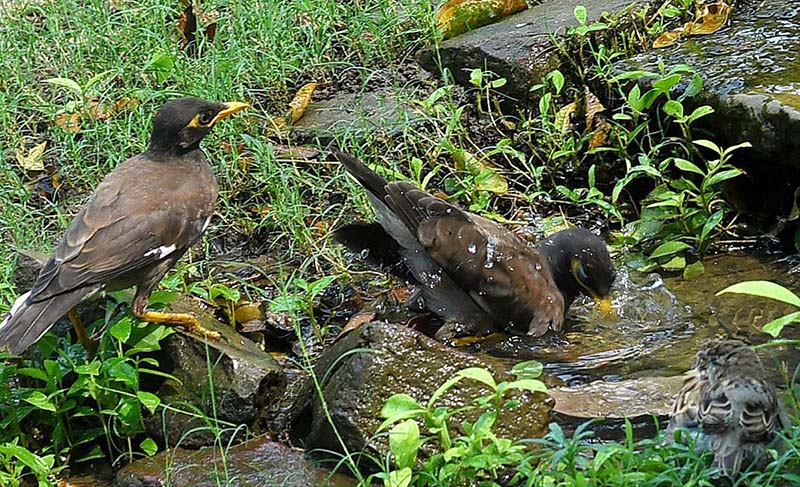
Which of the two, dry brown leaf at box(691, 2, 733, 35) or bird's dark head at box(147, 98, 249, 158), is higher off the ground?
bird's dark head at box(147, 98, 249, 158)

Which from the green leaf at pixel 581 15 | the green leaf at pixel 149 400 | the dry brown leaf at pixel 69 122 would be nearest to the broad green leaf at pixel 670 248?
the green leaf at pixel 581 15

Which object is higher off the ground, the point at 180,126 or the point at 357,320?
the point at 180,126

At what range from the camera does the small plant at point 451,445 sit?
3750mm

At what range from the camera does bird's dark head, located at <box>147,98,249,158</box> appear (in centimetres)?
557

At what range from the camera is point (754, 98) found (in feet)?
19.7

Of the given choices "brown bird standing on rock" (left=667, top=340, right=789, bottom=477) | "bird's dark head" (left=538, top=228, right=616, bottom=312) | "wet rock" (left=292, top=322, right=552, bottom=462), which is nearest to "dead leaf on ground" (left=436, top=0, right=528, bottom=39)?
"bird's dark head" (left=538, top=228, right=616, bottom=312)

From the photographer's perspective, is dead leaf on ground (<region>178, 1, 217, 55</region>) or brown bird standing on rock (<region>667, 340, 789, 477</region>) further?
dead leaf on ground (<region>178, 1, 217, 55</region>)

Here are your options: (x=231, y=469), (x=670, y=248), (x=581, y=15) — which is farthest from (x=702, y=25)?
(x=231, y=469)

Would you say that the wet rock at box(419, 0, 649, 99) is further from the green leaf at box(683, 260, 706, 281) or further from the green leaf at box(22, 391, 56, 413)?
the green leaf at box(22, 391, 56, 413)

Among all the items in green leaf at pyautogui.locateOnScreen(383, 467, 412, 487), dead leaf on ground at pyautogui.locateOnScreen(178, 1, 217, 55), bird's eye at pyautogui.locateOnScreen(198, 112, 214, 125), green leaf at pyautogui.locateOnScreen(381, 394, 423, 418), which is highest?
bird's eye at pyautogui.locateOnScreen(198, 112, 214, 125)

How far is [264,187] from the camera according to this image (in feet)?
22.2

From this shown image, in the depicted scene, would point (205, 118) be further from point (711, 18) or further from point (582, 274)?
point (711, 18)

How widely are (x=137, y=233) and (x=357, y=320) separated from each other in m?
1.25

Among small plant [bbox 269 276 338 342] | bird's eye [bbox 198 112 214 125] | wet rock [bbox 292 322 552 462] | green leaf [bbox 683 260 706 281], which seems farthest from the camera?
green leaf [bbox 683 260 706 281]
